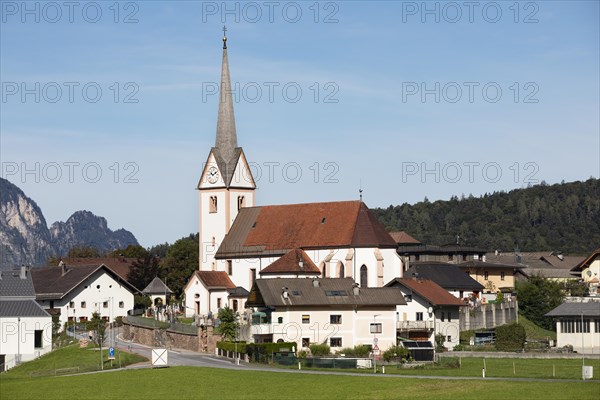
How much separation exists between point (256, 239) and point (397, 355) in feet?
127

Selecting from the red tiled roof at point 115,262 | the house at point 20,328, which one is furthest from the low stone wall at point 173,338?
the red tiled roof at point 115,262

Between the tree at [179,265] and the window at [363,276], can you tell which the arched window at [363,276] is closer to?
the window at [363,276]

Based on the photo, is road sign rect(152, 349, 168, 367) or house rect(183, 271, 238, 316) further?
house rect(183, 271, 238, 316)

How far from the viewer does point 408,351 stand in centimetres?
7194

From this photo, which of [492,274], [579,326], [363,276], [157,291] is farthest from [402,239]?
[579,326]

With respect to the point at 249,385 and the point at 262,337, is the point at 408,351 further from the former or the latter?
the point at 249,385

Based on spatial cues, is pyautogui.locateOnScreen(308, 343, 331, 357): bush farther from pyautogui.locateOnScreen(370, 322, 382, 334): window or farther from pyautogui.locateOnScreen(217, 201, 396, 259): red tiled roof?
pyautogui.locateOnScreen(217, 201, 396, 259): red tiled roof

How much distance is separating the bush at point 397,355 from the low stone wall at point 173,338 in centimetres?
1198

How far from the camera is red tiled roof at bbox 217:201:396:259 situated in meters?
101

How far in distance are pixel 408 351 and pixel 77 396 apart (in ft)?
81.9

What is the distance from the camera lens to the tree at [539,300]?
102m

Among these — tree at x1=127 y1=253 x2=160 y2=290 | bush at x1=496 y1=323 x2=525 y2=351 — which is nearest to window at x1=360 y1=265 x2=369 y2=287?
bush at x1=496 y1=323 x2=525 y2=351

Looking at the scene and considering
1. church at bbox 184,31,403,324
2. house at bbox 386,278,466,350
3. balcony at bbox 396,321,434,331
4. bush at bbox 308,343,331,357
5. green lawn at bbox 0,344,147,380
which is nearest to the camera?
green lawn at bbox 0,344,147,380

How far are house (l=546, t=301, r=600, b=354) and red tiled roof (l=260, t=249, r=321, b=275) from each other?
73.3ft
